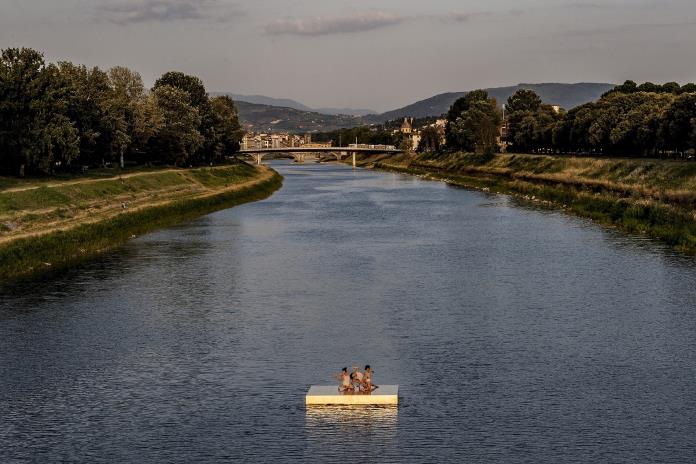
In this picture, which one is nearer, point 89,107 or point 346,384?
point 346,384

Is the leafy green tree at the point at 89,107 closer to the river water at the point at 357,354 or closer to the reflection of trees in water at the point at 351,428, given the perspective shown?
the river water at the point at 357,354

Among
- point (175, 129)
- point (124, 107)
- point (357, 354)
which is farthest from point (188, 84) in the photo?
point (357, 354)

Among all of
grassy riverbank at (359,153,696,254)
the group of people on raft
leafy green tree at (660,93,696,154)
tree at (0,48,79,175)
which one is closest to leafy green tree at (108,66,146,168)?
tree at (0,48,79,175)

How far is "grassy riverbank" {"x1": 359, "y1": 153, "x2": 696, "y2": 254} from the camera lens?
74.8 m

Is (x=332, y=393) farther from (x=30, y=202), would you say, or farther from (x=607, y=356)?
(x=30, y=202)

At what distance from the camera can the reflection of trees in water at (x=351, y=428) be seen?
2659cm

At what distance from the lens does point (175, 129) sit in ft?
445

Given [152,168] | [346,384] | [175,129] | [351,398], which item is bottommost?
[351,398]

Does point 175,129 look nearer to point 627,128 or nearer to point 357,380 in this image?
point 627,128

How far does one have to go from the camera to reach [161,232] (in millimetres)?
82812

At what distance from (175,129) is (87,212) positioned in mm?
55912

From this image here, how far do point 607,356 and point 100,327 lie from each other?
23032 millimetres

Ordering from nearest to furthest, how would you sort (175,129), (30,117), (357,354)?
(357,354)
(30,117)
(175,129)

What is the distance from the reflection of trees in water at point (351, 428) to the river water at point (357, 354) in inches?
3.4
